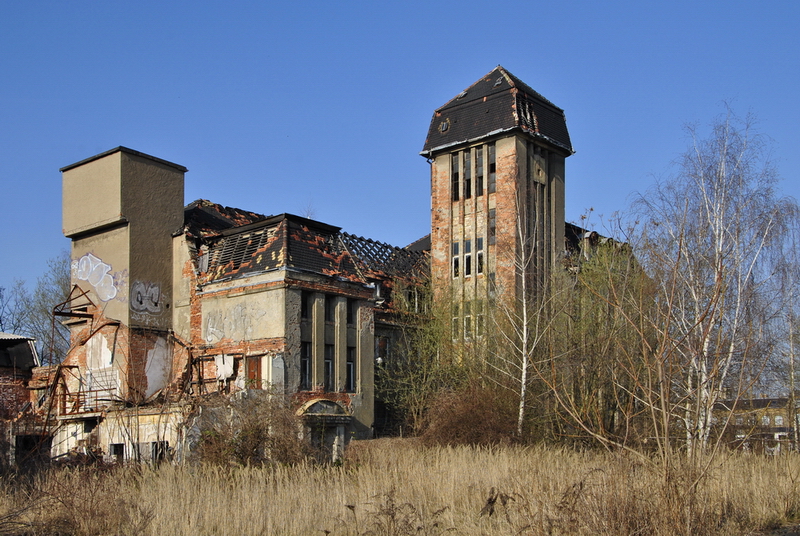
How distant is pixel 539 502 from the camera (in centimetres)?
1117

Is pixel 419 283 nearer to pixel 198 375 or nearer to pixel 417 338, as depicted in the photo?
pixel 417 338

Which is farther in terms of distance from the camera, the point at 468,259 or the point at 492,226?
the point at 468,259

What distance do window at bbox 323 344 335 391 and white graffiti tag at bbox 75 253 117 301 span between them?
7898 mm

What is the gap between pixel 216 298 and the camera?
1104 inches

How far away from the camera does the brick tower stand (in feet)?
109

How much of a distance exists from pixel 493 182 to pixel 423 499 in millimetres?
22034

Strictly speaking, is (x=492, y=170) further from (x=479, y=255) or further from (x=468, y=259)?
(x=468, y=259)

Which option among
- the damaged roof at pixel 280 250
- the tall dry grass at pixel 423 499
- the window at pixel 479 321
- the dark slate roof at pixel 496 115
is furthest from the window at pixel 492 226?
the tall dry grass at pixel 423 499

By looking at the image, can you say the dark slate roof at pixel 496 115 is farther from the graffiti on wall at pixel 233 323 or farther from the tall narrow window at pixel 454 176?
the graffiti on wall at pixel 233 323

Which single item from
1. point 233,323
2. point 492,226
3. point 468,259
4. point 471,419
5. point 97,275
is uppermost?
point 492,226

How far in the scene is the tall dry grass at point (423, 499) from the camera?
10.7m

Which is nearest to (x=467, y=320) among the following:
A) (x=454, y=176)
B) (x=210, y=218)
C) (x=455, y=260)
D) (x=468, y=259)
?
(x=468, y=259)

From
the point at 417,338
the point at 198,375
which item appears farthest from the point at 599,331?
the point at 198,375

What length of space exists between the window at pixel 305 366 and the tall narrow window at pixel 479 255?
9920 mm
